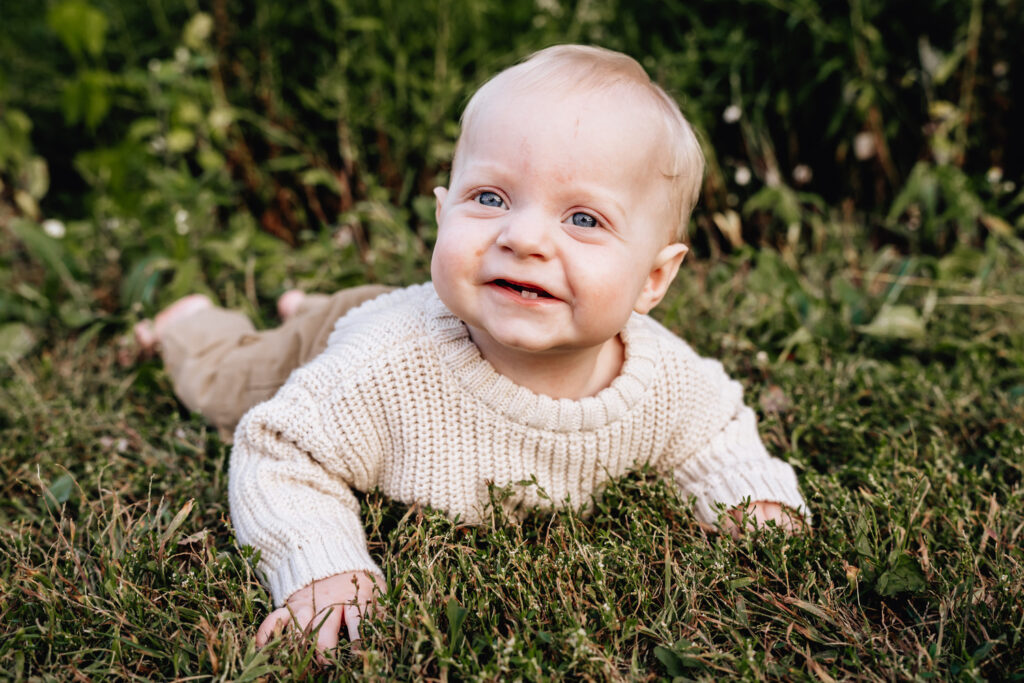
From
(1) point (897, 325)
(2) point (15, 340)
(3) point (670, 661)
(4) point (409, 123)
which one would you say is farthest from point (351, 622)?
(4) point (409, 123)

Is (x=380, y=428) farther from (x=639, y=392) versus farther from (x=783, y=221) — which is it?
(x=783, y=221)

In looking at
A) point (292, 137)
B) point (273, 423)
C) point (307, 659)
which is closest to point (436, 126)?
point (292, 137)

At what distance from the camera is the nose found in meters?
1.49

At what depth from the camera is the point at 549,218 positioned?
1.53 meters

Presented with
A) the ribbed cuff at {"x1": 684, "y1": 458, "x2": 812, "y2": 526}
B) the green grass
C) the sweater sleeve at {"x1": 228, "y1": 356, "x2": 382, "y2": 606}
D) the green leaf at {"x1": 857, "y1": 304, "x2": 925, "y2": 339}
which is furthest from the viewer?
the green leaf at {"x1": 857, "y1": 304, "x2": 925, "y2": 339}

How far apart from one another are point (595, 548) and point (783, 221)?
2.12 meters

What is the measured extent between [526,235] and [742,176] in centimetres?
209

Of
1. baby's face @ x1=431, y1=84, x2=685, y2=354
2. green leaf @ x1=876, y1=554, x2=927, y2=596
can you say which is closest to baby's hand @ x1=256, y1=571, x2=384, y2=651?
baby's face @ x1=431, y1=84, x2=685, y2=354

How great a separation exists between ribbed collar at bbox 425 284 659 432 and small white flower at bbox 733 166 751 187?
1729mm

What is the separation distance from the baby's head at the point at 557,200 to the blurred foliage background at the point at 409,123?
4.53ft

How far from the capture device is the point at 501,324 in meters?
1.56

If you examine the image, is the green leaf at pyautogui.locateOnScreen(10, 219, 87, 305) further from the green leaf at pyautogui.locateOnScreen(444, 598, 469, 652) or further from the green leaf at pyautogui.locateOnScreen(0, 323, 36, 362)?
the green leaf at pyautogui.locateOnScreen(444, 598, 469, 652)

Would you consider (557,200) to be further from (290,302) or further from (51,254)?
(51,254)

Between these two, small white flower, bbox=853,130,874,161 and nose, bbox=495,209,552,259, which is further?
small white flower, bbox=853,130,874,161
